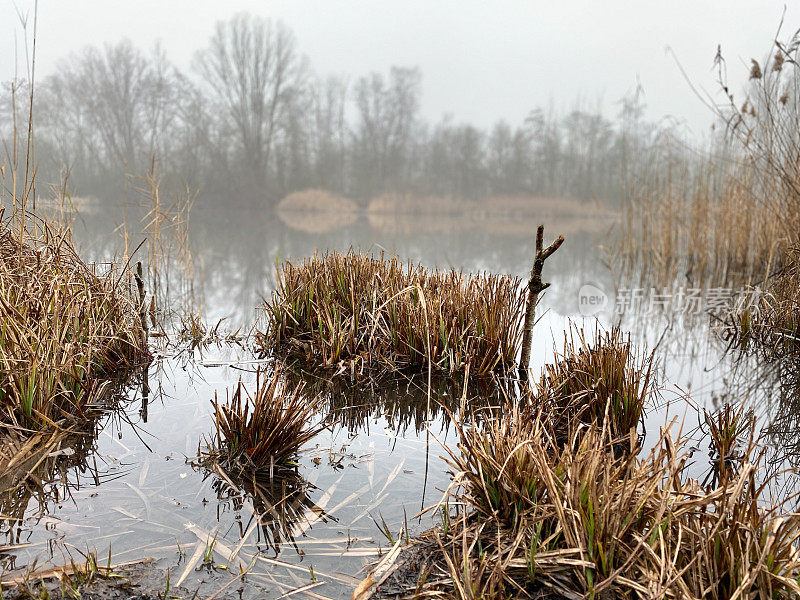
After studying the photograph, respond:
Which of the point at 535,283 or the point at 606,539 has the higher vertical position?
the point at 535,283

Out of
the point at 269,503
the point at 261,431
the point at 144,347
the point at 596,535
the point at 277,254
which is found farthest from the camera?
the point at 277,254

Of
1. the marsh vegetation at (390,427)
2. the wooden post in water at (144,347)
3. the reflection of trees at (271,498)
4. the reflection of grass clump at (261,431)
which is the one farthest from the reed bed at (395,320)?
the reflection of trees at (271,498)

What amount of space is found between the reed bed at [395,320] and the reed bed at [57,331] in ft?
3.13

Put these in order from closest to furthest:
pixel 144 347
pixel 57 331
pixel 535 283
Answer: pixel 57 331
pixel 535 283
pixel 144 347

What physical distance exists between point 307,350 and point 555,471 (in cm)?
226

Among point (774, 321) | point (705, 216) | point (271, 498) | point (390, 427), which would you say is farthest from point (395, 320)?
point (705, 216)

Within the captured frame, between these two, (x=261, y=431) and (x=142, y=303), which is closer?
(x=261, y=431)

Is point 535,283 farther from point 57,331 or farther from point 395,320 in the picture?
point 57,331

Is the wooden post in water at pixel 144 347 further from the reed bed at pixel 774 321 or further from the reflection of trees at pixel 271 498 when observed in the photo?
the reed bed at pixel 774 321

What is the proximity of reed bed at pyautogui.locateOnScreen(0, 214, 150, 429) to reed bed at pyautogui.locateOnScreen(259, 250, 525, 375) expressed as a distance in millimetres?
955

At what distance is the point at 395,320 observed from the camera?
3.52 meters

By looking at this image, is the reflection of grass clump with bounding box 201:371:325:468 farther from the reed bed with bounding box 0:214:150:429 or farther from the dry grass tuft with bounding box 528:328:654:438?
the dry grass tuft with bounding box 528:328:654:438

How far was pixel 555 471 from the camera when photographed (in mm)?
1673

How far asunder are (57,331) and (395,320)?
1782 millimetres
